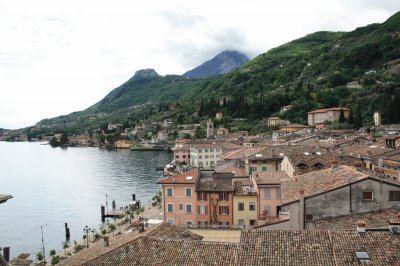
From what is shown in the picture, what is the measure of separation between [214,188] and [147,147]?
156935 millimetres

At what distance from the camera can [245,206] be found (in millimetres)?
41094

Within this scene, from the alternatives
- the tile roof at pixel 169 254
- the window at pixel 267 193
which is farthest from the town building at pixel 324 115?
the tile roof at pixel 169 254

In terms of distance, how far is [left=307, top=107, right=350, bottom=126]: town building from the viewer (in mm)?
149500

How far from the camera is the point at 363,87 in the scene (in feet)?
565

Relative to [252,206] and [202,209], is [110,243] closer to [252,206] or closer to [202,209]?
[202,209]

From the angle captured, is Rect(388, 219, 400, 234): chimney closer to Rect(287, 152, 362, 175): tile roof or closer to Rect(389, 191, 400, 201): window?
Rect(389, 191, 400, 201): window

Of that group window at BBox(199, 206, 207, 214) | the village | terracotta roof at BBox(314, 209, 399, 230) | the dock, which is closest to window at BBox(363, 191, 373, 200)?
the village

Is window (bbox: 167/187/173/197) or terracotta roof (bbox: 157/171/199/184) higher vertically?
terracotta roof (bbox: 157/171/199/184)

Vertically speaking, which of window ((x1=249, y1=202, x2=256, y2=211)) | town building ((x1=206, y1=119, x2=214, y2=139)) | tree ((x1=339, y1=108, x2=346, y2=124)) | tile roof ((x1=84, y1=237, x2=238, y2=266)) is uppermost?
tree ((x1=339, y1=108, x2=346, y2=124))

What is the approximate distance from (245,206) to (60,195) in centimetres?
5914

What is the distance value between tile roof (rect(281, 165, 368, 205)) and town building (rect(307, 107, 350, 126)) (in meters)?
122

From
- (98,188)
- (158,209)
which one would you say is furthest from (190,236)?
(98,188)

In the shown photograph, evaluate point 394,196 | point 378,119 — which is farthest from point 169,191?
point 378,119

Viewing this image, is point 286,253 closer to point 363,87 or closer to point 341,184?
point 341,184
